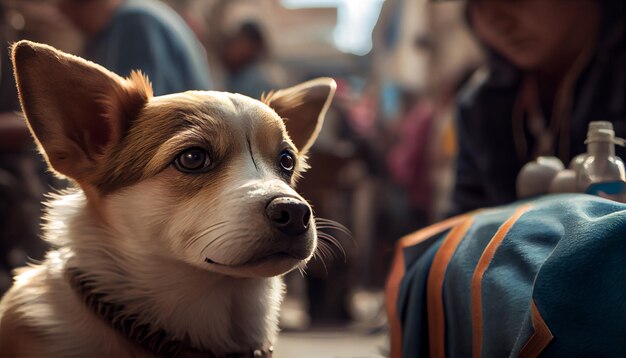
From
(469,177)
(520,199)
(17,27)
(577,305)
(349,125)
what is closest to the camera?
(577,305)

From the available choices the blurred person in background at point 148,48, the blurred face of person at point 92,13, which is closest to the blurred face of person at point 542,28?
the blurred person in background at point 148,48

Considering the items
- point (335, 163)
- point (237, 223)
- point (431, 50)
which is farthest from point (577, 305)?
point (431, 50)

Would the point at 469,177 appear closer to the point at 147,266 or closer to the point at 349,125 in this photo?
the point at 147,266

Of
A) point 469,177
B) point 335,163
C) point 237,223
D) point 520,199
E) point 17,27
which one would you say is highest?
point 17,27

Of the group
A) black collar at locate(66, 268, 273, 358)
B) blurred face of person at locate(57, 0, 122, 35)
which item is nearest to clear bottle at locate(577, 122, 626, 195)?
black collar at locate(66, 268, 273, 358)

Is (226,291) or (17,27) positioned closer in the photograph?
(226,291)

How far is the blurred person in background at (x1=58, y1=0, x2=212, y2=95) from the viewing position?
131 cm

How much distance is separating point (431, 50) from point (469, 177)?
4156 millimetres

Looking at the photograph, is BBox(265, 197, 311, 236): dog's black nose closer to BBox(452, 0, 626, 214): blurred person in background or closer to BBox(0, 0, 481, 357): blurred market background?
BBox(0, 0, 481, 357): blurred market background

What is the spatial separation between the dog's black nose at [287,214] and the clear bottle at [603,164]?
522 mm

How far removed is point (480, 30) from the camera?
5.99ft

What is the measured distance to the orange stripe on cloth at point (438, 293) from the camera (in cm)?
104

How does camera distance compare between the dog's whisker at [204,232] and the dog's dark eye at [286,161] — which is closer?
the dog's whisker at [204,232]

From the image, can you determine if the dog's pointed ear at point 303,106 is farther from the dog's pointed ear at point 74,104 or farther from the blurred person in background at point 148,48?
the blurred person in background at point 148,48
